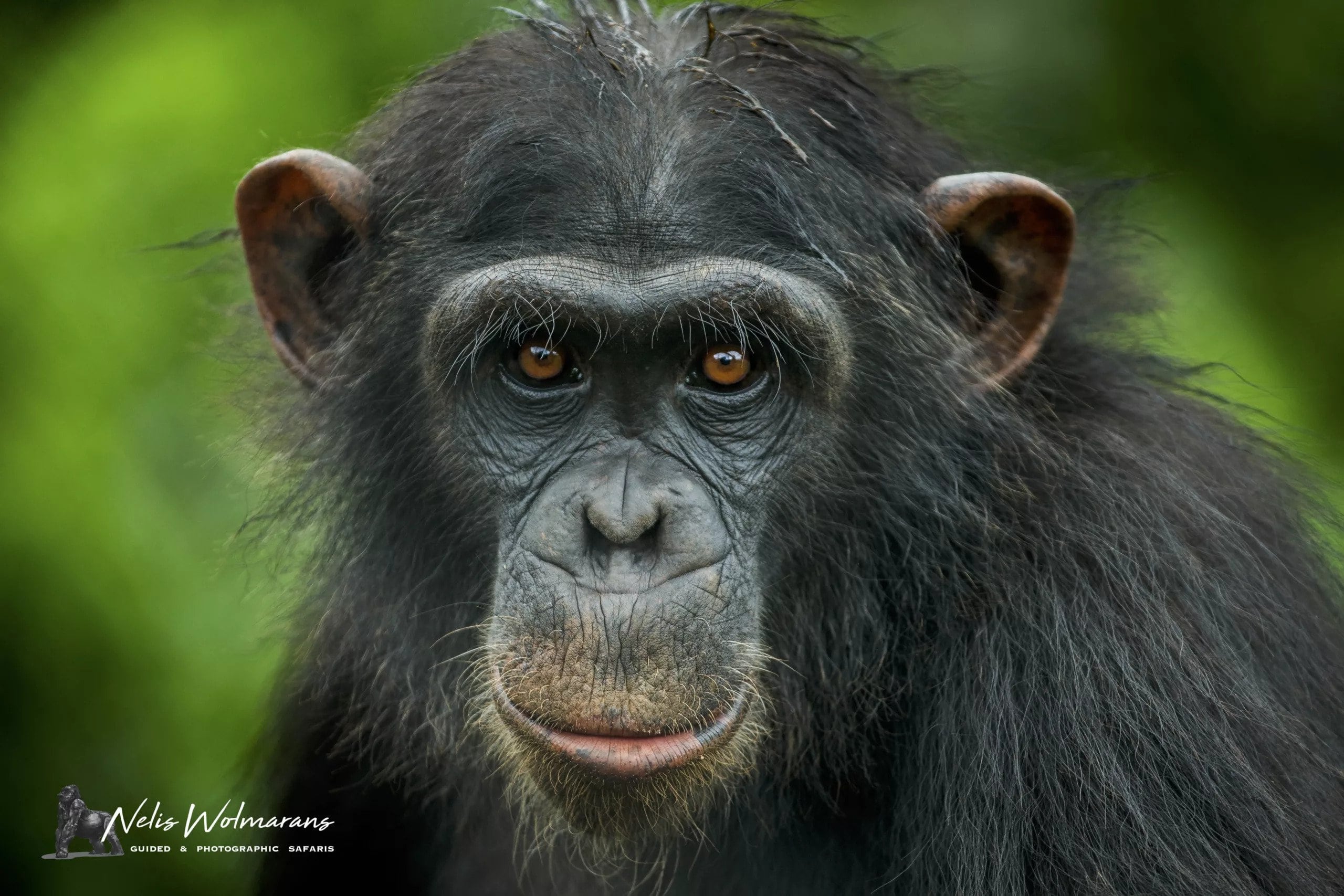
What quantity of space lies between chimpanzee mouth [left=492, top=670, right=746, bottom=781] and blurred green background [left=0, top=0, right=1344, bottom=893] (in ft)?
7.50

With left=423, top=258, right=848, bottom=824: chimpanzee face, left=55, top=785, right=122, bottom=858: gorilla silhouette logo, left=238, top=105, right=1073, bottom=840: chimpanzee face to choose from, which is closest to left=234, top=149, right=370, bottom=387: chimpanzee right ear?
left=238, top=105, right=1073, bottom=840: chimpanzee face

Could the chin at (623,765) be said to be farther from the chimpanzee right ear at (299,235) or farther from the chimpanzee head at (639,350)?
the chimpanzee right ear at (299,235)

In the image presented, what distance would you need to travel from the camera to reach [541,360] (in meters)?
3.41

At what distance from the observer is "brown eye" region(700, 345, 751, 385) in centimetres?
338

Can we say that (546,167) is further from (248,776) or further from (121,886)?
(121,886)

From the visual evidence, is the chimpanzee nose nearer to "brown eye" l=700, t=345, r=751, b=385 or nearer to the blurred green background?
"brown eye" l=700, t=345, r=751, b=385

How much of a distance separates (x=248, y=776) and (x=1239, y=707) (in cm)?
303

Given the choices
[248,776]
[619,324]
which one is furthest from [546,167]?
[248,776]

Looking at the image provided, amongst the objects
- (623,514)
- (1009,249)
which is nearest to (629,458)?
(623,514)

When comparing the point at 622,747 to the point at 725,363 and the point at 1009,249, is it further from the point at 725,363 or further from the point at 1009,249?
the point at 1009,249

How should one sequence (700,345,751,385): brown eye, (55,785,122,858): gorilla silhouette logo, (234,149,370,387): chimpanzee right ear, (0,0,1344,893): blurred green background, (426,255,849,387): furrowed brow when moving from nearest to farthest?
(426,255,849,387): furrowed brow
(700,345,751,385): brown eye
(234,149,370,387): chimpanzee right ear
(55,785,122,858): gorilla silhouette logo
(0,0,1344,893): blurred green background

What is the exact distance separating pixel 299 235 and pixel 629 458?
1201 mm

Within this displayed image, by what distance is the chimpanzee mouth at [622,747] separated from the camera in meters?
3.00

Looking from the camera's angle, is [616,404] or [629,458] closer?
[629,458]
